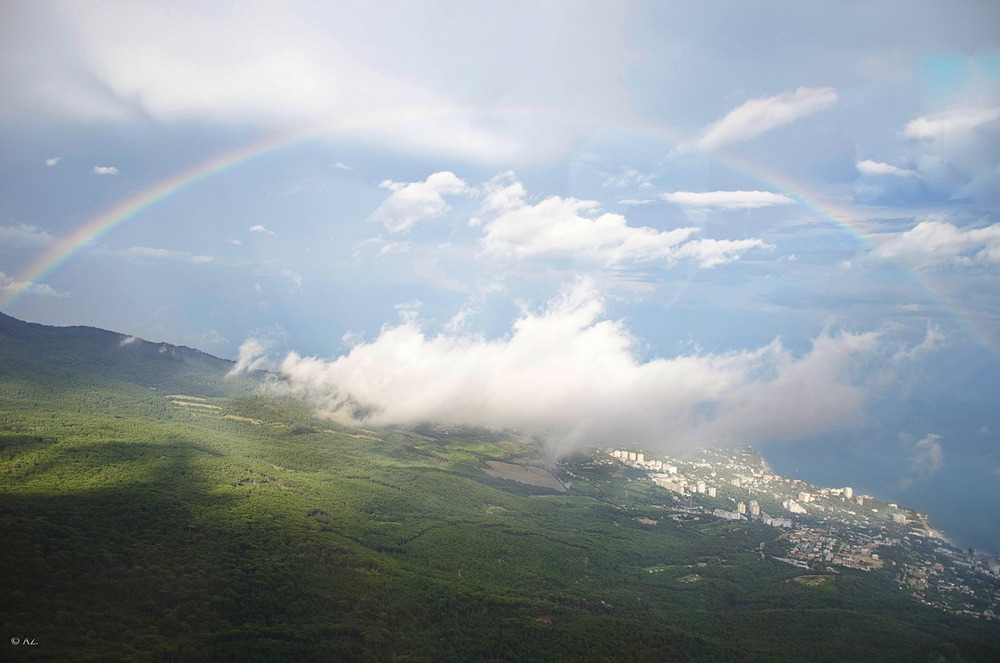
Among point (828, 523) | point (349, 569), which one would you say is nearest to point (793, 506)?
point (828, 523)

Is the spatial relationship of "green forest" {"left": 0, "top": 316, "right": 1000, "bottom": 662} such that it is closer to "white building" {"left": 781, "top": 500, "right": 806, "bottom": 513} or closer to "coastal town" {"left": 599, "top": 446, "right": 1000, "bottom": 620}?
"coastal town" {"left": 599, "top": 446, "right": 1000, "bottom": 620}

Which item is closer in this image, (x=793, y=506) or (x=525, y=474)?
(x=793, y=506)

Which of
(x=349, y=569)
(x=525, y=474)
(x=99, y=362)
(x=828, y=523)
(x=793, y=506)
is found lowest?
(x=349, y=569)

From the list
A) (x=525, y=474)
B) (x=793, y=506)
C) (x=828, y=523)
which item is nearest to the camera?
(x=828, y=523)

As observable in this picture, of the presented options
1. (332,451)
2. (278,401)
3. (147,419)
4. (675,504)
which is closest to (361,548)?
(332,451)

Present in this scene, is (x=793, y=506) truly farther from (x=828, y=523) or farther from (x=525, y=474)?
(x=525, y=474)

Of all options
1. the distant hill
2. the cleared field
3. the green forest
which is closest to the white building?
the green forest
